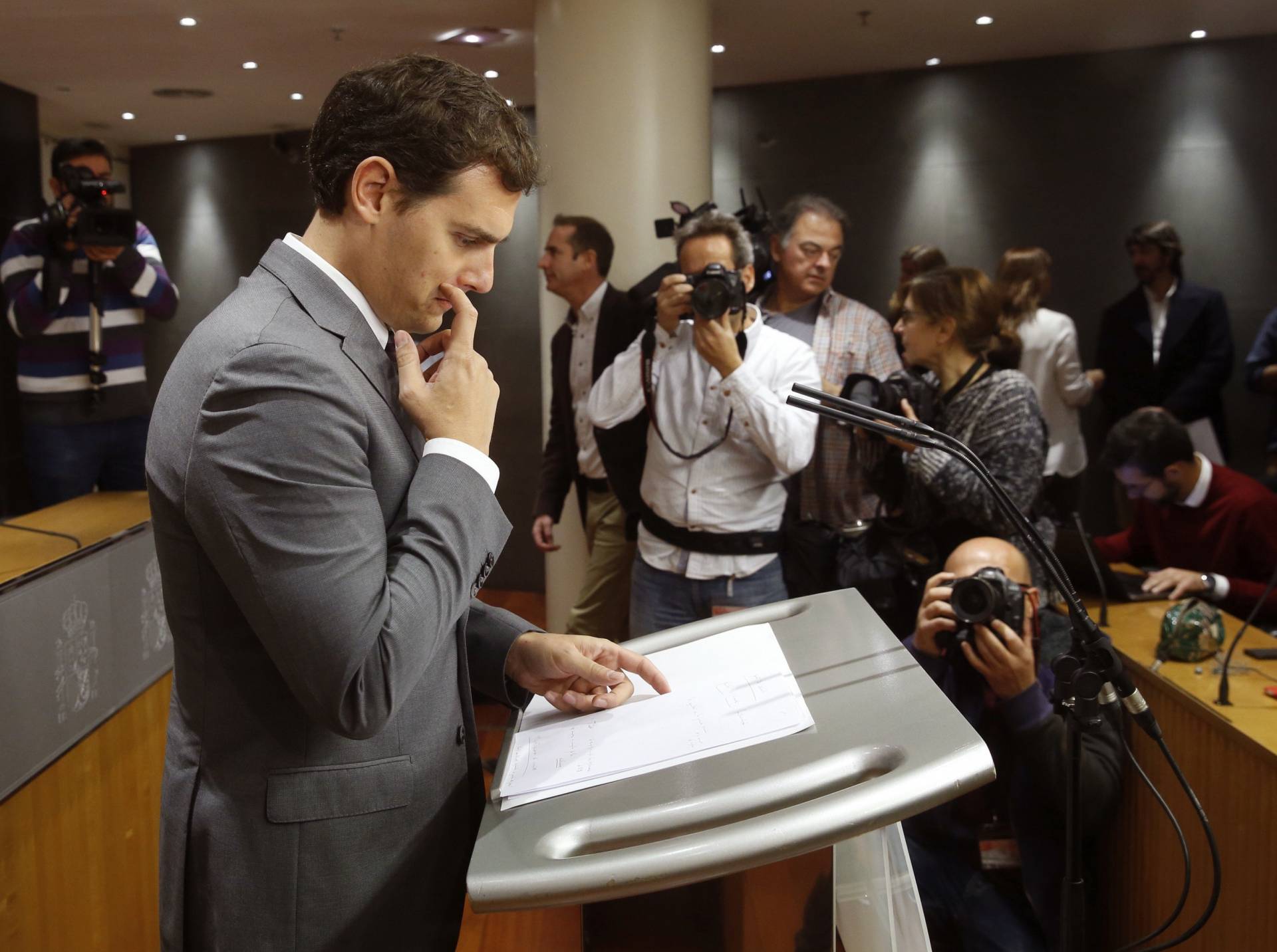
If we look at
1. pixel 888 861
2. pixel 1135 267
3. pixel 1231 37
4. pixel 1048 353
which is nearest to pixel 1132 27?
pixel 1231 37

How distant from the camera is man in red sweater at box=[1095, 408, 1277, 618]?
8.59 ft

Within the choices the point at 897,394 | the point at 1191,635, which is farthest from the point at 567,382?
the point at 1191,635

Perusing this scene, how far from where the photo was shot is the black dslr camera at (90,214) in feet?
9.92

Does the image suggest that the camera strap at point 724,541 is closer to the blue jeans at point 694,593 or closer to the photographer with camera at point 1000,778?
the blue jeans at point 694,593

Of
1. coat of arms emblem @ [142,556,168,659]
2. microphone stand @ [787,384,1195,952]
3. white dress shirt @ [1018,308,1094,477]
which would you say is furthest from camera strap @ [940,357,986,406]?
white dress shirt @ [1018,308,1094,477]

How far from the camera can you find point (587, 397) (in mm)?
2914

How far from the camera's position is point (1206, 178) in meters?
4.79

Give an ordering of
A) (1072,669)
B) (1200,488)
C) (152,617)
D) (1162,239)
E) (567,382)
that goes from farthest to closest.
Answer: (1162,239) < (567,382) < (1200,488) < (152,617) < (1072,669)

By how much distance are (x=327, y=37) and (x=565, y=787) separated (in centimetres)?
411

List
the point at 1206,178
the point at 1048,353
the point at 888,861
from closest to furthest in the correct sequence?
the point at 888,861
the point at 1048,353
the point at 1206,178

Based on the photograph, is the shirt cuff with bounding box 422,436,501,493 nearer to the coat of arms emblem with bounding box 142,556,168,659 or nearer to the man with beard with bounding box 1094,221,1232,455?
the coat of arms emblem with bounding box 142,556,168,659

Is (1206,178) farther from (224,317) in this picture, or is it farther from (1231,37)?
(224,317)

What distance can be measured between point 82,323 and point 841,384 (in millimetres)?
2222

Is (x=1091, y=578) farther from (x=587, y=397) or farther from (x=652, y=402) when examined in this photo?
(x=587, y=397)
